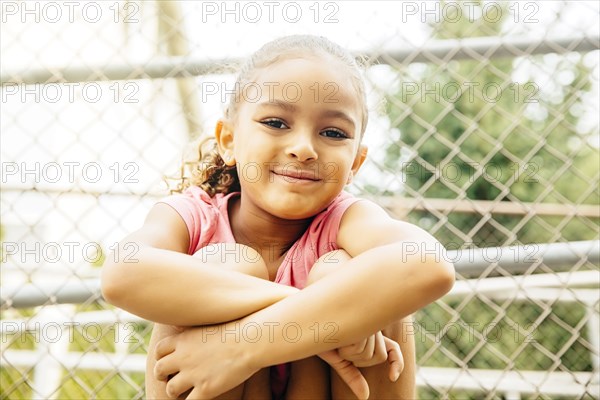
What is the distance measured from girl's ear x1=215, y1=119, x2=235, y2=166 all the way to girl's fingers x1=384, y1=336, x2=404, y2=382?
1.53 feet

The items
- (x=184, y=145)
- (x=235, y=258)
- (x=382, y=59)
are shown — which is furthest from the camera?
(x=184, y=145)

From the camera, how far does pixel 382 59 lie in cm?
130

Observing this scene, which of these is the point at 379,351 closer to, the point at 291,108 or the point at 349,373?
the point at 349,373

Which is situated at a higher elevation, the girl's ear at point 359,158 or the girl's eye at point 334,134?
the girl's eye at point 334,134

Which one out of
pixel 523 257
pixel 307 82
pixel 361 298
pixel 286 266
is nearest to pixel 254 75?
pixel 307 82

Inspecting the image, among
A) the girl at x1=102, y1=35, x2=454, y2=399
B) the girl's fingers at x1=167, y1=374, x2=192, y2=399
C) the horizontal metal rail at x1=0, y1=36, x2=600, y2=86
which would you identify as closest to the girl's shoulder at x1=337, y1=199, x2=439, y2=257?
the girl at x1=102, y1=35, x2=454, y2=399

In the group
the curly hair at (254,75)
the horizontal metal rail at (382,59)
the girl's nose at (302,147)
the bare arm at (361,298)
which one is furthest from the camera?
the horizontal metal rail at (382,59)

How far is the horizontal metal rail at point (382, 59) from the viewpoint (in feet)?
4.10

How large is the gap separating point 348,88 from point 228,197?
0.33 m

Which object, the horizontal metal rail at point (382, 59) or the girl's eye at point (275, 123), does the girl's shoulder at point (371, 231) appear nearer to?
the girl's eye at point (275, 123)

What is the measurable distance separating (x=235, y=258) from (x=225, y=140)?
0.99 ft

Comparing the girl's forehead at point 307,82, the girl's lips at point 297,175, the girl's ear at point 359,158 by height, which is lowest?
the girl's ear at point 359,158

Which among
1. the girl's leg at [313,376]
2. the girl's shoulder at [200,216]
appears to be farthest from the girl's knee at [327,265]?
the girl's shoulder at [200,216]

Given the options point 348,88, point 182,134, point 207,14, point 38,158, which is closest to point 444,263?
point 348,88
